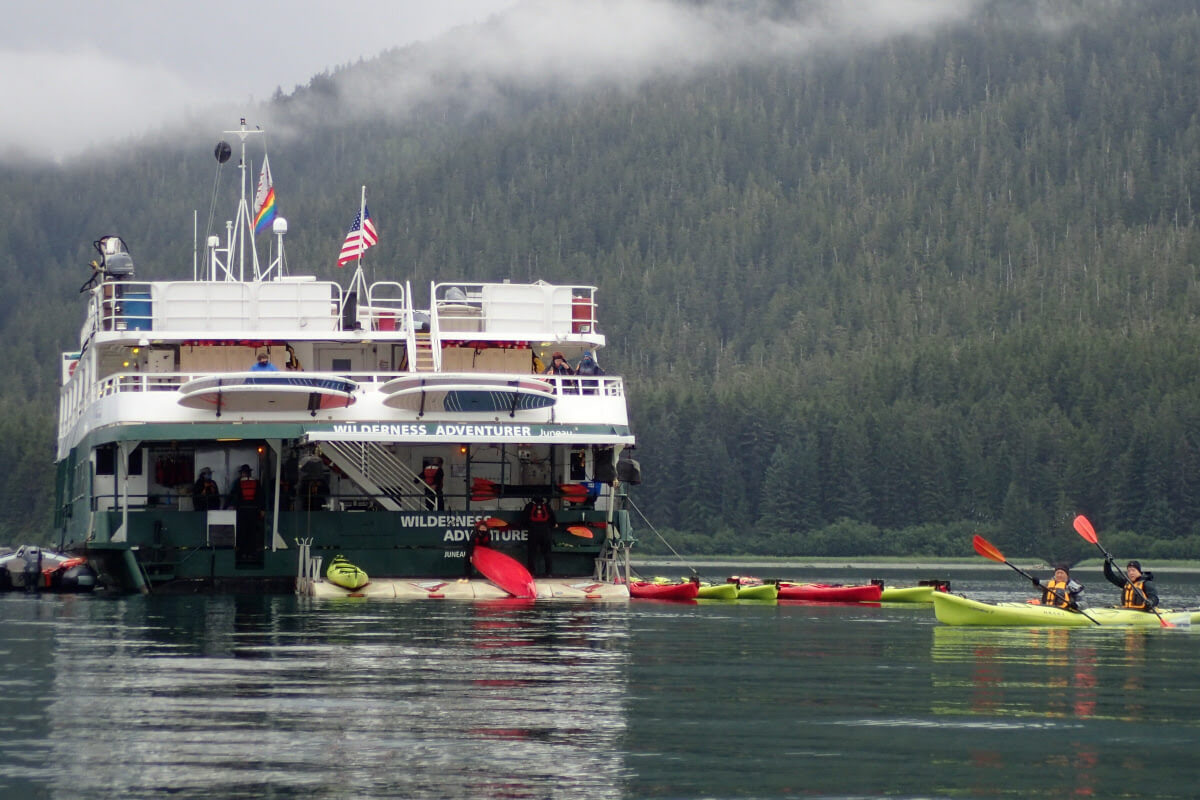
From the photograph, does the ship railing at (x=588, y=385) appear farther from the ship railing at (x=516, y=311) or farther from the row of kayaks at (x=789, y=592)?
the row of kayaks at (x=789, y=592)

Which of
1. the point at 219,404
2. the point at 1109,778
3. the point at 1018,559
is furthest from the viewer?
the point at 1018,559

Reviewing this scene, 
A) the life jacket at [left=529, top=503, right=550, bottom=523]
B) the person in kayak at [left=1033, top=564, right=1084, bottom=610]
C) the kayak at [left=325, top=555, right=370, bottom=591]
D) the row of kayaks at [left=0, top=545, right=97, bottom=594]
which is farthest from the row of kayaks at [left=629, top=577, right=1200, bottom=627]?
the row of kayaks at [left=0, top=545, right=97, bottom=594]

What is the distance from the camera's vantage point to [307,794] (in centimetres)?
1349

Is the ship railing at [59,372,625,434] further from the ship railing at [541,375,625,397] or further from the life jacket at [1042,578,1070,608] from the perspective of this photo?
the life jacket at [1042,578,1070,608]

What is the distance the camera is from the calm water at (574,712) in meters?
14.3

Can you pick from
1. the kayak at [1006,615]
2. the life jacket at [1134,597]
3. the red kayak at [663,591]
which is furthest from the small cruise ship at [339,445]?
the life jacket at [1134,597]

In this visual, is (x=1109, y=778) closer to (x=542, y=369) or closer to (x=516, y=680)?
(x=516, y=680)

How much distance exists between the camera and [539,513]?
1528 inches

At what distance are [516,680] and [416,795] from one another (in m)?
7.21

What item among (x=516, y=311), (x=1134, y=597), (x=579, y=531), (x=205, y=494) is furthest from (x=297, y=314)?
(x=1134, y=597)

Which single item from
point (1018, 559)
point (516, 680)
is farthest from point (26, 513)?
point (516, 680)

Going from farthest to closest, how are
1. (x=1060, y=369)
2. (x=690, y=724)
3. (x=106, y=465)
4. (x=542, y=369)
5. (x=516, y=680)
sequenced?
(x=1060, y=369)
(x=542, y=369)
(x=106, y=465)
(x=516, y=680)
(x=690, y=724)

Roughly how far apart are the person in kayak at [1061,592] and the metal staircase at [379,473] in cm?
1265

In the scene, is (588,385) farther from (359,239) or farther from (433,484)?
(359,239)
